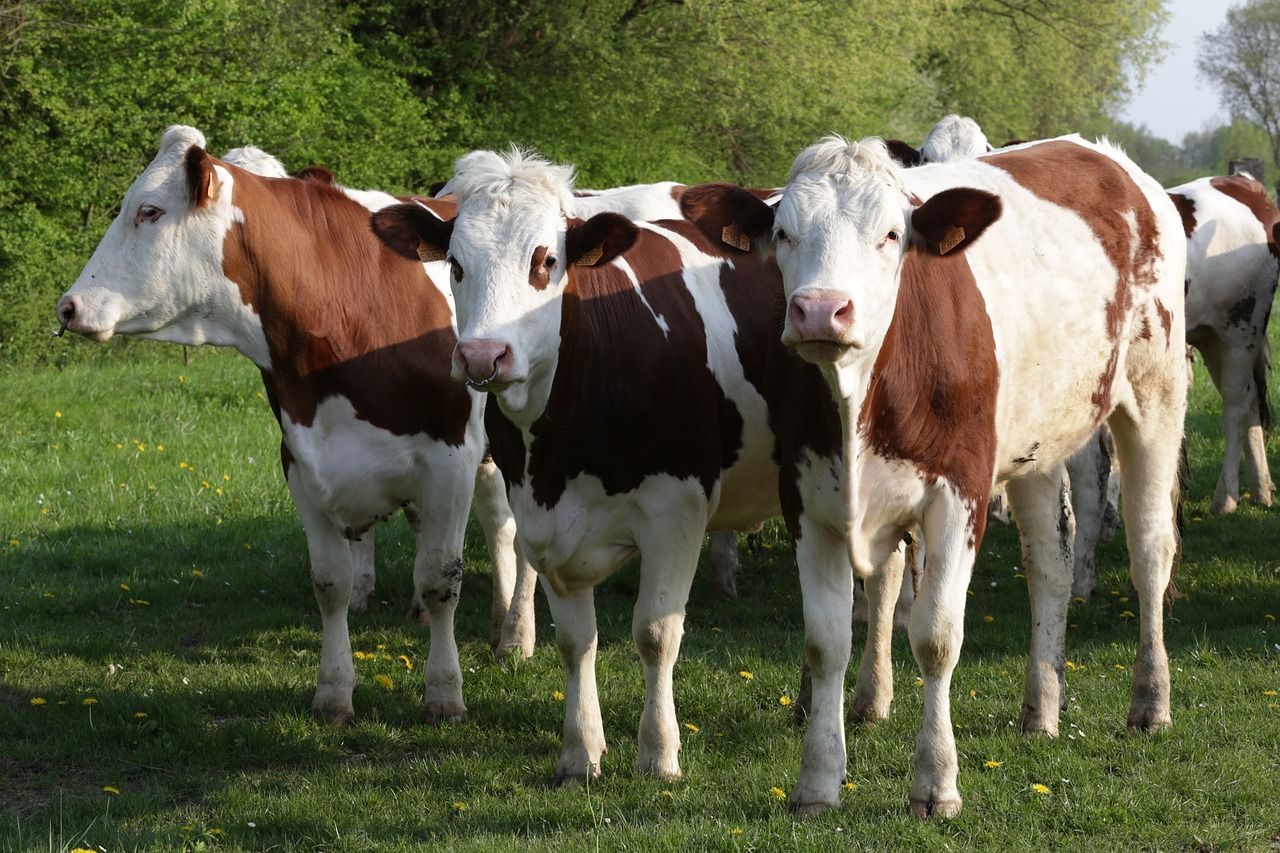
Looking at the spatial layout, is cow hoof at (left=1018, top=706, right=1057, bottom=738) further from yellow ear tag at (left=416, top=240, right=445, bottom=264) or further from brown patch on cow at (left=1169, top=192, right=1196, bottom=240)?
brown patch on cow at (left=1169, top=192, right=1196, bottom=240)

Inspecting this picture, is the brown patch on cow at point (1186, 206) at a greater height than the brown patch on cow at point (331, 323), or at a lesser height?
greater

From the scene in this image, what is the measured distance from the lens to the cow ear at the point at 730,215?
16.5ft

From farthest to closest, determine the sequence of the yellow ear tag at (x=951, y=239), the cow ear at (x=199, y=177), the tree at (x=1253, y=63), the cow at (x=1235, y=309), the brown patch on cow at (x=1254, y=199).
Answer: the tree at (x=1253, y=63), the brown patch on cow at (x=1254, y=199), the cow at (x=1235, y=309), the cow ear at (x=199, y=177), the yellow ear tag at (x=951, y=239)

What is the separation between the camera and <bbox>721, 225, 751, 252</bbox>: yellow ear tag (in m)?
5.07

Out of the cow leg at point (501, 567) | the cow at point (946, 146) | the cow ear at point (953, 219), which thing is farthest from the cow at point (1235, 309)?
the cow ear at point (953, 219)

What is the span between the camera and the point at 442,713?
21.9 feet

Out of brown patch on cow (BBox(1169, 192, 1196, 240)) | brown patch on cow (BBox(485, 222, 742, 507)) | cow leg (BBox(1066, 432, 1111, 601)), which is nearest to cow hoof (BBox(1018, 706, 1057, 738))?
cow leg (BBox(1066, 432, 1111, 601))

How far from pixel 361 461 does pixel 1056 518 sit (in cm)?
316

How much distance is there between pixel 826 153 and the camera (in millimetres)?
4875

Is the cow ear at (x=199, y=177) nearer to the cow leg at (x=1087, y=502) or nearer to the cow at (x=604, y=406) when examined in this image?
the cow at (x=604, y=406)

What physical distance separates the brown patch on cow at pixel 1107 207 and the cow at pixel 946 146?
2.98m

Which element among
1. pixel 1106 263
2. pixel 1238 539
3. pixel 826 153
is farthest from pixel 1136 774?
pixel 1238 539

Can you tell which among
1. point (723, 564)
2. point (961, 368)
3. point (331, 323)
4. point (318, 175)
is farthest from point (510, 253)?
point (723, 564)

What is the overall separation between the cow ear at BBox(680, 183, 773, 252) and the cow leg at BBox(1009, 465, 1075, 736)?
1.98 meters
